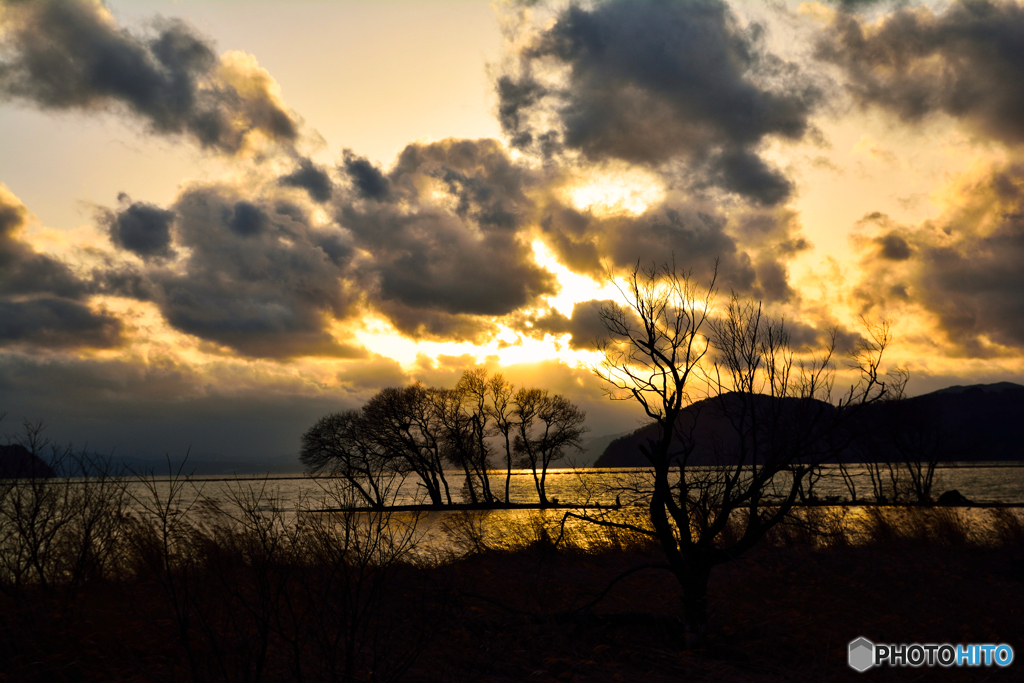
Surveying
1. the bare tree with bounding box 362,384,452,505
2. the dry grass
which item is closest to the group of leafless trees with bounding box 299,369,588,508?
the bare tree with bounding box 362,384,452,505

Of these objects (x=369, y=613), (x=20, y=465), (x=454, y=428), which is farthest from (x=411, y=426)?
(x=369, y=613)

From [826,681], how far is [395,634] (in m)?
7.22

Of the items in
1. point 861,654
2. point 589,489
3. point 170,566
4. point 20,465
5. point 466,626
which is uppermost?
point 20,465

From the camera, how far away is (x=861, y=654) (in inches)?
414

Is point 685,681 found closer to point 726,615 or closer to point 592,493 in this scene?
point 592,493

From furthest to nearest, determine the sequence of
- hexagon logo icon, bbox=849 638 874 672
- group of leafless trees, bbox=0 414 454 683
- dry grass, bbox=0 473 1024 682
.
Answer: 1. hexagon logo icon, bbox=849 638 874 672
2. group of leafless trees, bbox=0 414 454 683
3. dry grass, bbox=0 473 1024 682

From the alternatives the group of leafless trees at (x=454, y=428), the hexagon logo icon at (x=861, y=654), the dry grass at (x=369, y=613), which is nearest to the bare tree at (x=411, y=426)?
the group of leafless trees at (x=454, y=428)

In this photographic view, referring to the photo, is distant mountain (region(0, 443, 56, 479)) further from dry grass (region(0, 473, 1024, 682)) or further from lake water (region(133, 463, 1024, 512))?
lake water (region(133, 463, 1024, 512))

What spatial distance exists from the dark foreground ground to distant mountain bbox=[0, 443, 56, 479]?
2.53 m

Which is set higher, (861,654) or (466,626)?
(466,626)

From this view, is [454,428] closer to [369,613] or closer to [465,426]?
[465,426]

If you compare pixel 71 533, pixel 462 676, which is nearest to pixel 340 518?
pixel 462 676

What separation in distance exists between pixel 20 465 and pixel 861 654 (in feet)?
56.1

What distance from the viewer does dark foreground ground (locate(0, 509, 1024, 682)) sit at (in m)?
6.81
